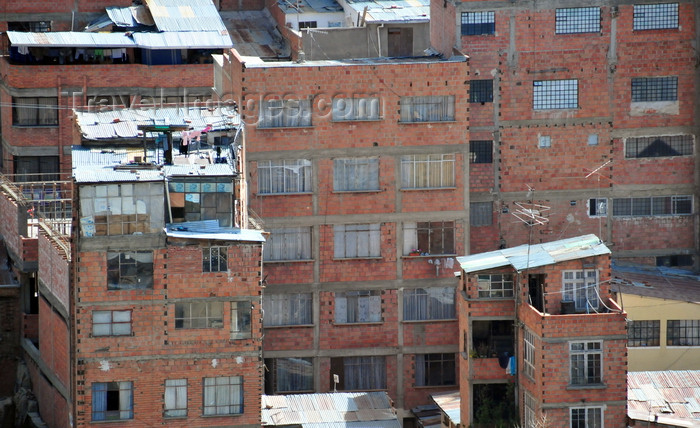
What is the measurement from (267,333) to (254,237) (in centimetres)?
1286

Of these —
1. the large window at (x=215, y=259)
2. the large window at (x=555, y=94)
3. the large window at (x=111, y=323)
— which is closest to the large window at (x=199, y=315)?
the large window at (x=215, y=259)

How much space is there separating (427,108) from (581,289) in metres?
12.8

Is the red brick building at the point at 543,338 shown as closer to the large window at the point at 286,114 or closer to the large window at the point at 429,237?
the large window at the point at 429,237

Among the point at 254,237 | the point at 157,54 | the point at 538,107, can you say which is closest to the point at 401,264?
the point at 538,107

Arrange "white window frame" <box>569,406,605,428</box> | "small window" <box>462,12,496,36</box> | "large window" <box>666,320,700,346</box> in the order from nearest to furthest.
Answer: "white window frame" <box>569,406,605,428</box>, "large window" <box>666,320,700,346</box>, "small window" <box>462,12,496,36</box>

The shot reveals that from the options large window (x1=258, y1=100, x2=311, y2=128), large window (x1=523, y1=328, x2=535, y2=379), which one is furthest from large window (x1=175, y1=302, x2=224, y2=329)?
large window (x1=258, y1=100, x2=311, y2=128)

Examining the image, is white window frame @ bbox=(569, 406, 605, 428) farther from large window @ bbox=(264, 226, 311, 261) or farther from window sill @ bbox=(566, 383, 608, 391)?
large window @ bbox=(264, 226, 311, 261)

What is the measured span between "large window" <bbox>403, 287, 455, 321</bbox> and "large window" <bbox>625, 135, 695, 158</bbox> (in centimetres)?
1005

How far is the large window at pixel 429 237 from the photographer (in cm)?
7150

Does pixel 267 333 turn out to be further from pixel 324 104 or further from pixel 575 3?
pixel 575 3

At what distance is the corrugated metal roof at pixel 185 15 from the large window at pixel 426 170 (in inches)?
709

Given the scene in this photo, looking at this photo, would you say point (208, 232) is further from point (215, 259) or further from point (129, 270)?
point (129, 270)

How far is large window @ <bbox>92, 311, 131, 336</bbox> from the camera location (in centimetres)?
5894

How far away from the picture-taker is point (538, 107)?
74000 mm
